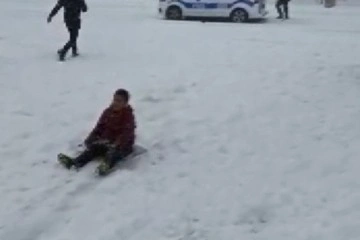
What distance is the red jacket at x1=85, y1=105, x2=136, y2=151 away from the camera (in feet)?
25.6

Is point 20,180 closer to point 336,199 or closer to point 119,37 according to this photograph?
point 336,199

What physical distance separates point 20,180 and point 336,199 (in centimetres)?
341

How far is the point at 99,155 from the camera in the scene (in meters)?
7.83

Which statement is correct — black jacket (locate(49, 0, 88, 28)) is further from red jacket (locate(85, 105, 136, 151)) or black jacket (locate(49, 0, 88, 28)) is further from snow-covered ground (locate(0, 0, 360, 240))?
red jacket (locate(85, 105, 136, 151))

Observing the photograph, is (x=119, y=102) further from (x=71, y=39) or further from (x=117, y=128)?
(x=71, y=39)

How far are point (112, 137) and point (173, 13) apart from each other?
17175 mm

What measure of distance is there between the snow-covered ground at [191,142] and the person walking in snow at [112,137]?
155mm

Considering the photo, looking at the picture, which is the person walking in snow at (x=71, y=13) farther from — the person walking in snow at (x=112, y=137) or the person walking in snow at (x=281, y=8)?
the person walking in snow at (x=281, y=8)

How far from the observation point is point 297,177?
7.39 meters

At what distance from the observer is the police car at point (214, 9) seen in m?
23.6

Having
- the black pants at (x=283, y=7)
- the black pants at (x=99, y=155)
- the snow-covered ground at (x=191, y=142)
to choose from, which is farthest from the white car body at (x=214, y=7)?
the black pants at (x=99, y=155)

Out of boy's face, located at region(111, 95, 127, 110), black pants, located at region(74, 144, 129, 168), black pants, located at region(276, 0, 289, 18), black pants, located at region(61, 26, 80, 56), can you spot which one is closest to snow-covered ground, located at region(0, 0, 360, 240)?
black pants, located at region(74, 144, 129, 168)

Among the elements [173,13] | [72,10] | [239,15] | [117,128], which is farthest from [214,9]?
[117,128]

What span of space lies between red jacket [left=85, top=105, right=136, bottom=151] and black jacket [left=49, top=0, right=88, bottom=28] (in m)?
5.96
